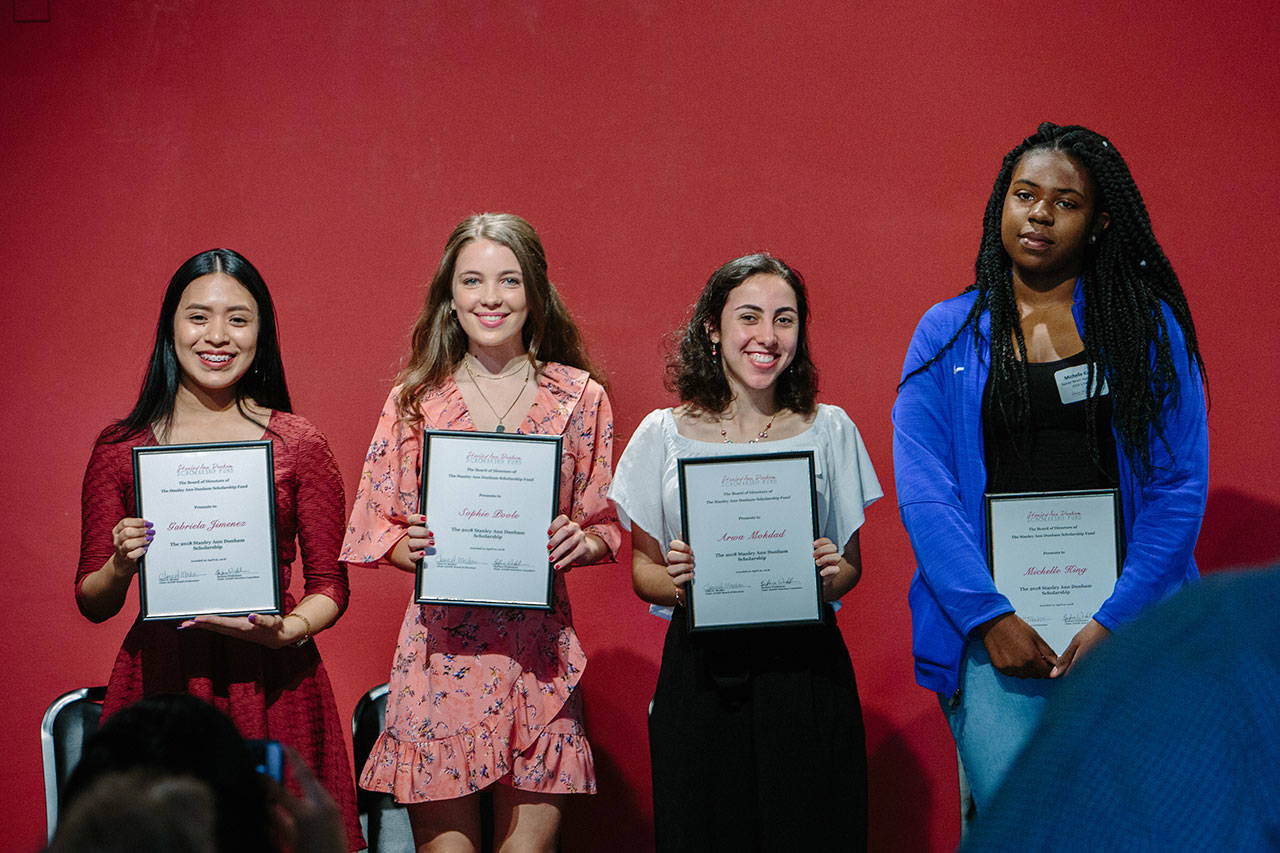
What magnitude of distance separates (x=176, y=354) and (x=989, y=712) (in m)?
1.97

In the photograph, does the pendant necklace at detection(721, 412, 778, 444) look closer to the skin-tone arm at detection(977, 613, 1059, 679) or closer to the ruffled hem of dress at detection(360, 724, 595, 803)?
the skin-tone arm at detection(977, 613, 1059, 679)

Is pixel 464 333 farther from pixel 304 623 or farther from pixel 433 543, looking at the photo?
pixel 304 623

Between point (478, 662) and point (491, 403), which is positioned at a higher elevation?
point (491, 403)

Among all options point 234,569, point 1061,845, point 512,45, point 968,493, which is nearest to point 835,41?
point 512,45

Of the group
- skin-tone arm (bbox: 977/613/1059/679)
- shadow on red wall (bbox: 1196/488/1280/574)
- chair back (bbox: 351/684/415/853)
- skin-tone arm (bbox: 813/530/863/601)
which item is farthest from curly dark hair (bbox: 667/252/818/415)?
shadow on red wall (bbox: 1196/488/1280/574)

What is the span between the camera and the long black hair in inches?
102

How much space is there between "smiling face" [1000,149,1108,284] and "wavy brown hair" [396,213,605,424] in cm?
103

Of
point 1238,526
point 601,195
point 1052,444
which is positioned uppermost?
point 601,195

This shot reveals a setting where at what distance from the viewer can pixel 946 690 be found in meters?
2.30

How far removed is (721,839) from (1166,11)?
271cm

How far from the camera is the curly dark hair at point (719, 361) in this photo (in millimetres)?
2604

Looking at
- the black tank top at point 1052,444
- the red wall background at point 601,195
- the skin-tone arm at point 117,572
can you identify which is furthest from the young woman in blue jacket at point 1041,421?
the skin-tone arm at point 117,572

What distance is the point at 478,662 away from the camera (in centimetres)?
250

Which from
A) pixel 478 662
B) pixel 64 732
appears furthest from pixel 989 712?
pixel 64 732
